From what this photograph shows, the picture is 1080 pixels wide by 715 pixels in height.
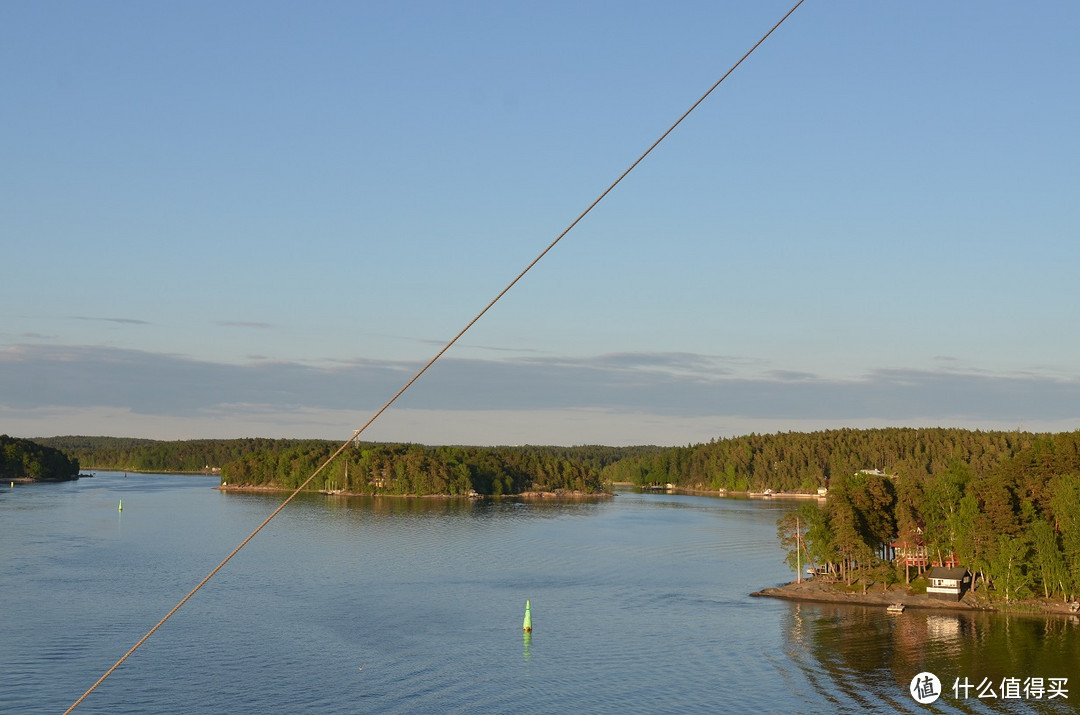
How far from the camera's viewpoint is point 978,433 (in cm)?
19175

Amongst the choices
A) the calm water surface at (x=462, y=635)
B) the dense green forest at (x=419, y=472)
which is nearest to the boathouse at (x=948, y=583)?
the calm water surface at (x=462, y=635)

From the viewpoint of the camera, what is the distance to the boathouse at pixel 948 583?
55219 mm

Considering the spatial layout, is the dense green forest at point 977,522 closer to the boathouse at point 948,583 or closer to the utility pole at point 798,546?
the utility pole at point 798,546

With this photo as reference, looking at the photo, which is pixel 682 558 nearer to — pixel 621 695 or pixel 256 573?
pixel 256 573

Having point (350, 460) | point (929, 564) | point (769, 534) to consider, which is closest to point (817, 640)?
point (929, 564)

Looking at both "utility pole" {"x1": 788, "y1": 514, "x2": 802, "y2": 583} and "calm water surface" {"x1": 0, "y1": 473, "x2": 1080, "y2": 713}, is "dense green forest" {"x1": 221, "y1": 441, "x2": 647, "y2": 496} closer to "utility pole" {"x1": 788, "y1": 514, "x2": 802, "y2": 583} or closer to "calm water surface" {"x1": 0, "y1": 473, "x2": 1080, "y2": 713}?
"calm water surface" {"x1": 0, "y1": 473, "x2": 1080, "y2": 713}

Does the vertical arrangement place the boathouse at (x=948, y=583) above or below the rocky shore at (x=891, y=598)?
above

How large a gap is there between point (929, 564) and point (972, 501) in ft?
18.0

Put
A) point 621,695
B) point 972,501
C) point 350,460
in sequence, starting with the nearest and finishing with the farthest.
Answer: point 621,695 → point 972,501 → point 350,460

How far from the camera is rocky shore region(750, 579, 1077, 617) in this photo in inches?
2069

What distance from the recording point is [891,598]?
56.0 metres

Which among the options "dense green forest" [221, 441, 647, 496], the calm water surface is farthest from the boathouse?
"dense green forest" [221, 441, 647, 496]

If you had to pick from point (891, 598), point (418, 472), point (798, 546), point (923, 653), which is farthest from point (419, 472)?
point (923, 653)

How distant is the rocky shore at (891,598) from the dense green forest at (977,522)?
2.80 ft
